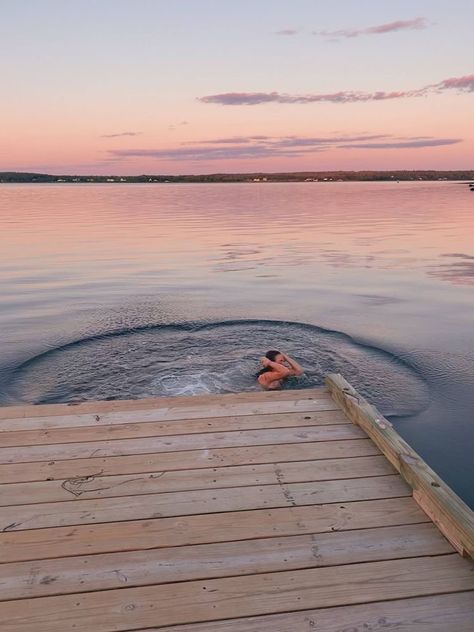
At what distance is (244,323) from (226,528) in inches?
378

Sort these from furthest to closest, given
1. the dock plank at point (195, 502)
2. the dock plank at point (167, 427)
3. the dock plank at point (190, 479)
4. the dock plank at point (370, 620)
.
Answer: the dock plank at point (167, 427) < the dock plank at point (190, 479) < the dock plank at point (195, 502) < the dock plank at point (370, 620)

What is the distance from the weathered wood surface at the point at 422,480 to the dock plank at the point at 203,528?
0.15 metres

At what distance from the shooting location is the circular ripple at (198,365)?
920cm

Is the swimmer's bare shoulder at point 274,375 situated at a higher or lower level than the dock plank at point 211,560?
lower

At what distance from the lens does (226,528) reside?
3838 millimetres

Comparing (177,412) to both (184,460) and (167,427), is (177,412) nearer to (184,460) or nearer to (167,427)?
(167,427)

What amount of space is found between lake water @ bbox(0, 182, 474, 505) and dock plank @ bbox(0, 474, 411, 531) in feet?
9.33

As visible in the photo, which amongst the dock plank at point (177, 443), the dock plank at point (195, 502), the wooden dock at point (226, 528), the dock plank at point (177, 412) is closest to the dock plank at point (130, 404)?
the dock plank at point (177, 412)

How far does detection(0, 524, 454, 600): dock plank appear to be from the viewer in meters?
3.32

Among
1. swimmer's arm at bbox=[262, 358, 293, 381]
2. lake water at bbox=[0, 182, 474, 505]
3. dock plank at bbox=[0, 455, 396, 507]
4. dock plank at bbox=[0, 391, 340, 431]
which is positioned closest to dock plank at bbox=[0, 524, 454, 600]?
dock plank at bbox=[0, 455, 396, 507]

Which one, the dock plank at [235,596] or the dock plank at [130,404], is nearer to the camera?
the dock plank at [235,596]

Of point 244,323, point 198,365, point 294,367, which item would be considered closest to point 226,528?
point 294,367

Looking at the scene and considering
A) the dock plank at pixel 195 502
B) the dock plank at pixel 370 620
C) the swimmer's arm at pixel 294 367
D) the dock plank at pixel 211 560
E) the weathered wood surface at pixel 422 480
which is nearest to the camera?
the dock plank at pixel 370 620

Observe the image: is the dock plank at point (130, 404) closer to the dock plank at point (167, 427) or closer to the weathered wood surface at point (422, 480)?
the dock plank at point (167, 427)
